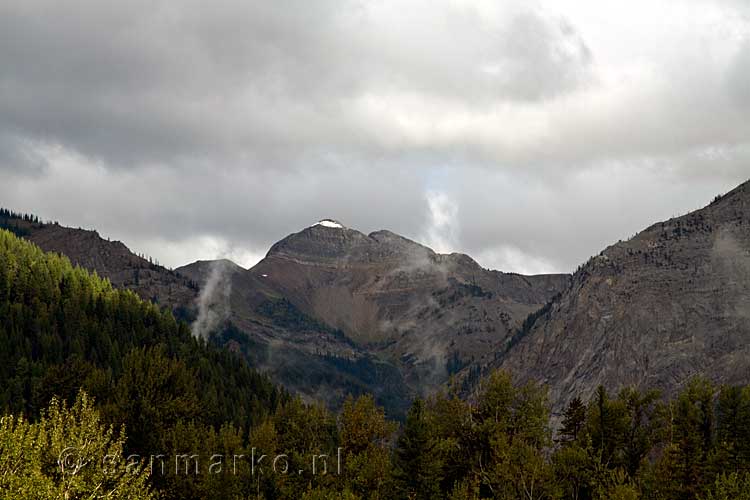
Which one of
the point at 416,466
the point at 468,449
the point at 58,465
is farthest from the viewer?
the point at 468,449

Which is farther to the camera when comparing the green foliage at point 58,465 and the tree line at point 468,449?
the tree line at point 468,449

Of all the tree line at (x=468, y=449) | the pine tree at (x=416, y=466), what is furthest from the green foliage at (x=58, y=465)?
the pine tree at (x=416, y=466)

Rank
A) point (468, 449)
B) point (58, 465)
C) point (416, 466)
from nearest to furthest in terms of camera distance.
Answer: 1. point (58, 465)
2. point (416, 466)
3. point (468, 449)

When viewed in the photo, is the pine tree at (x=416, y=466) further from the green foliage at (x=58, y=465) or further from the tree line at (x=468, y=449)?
the green foliage at (x=58, y=465)

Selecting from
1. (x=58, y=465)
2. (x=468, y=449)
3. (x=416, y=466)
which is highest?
(x=58, y=465)

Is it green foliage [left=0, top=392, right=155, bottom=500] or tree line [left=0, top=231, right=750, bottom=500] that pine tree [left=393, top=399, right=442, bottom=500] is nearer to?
tree line [left=0, top=231, right=750, bottom=500]

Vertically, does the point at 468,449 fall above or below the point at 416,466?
above

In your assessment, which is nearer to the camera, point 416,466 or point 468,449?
point 416,466

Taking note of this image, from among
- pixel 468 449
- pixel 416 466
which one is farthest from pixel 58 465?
pixel 468 449

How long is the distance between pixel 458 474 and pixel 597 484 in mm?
16190

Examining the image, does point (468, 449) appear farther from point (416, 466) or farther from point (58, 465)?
point (58, 465)

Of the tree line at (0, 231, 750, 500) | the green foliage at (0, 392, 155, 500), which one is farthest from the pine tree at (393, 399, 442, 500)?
the green foliage at (0, 392, 155, 500)

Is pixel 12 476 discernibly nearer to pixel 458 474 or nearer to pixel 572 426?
pixel 458 474

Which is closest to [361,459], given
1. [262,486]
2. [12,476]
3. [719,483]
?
[262,486]
